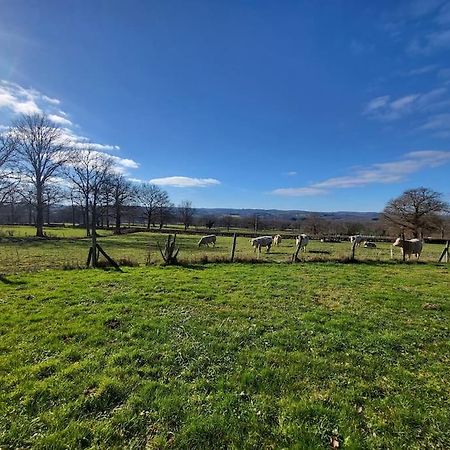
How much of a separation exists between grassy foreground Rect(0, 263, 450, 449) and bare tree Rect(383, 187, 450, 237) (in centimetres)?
5024

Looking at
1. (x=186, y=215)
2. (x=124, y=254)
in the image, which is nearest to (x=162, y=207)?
(x=186, y=215)

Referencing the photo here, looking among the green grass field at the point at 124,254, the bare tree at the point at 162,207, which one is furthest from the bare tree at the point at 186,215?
the green grass field at the point at 124,254

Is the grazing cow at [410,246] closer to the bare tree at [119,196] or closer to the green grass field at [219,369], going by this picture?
the green grass field at [219,369]

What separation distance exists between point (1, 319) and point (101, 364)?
3.76 meters

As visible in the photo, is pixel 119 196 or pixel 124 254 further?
pixel 119 196

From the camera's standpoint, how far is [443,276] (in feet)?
49.9

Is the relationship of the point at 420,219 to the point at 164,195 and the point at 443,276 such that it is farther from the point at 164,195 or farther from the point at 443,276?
the point at 164,195

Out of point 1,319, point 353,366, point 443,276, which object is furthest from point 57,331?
point 443,276

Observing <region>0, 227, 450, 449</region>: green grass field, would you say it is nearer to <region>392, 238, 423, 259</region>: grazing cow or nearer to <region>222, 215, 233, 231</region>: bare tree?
<region>392, 238, 423, 259</region>: grazing cow

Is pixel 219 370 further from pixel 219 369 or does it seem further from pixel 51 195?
pixel 51 195

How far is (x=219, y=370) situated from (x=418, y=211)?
58828 mm

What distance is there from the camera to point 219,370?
5.24 metres

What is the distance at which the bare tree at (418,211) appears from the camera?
52.2 m

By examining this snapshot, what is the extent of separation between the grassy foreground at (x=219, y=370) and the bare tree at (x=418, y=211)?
1978 inches
